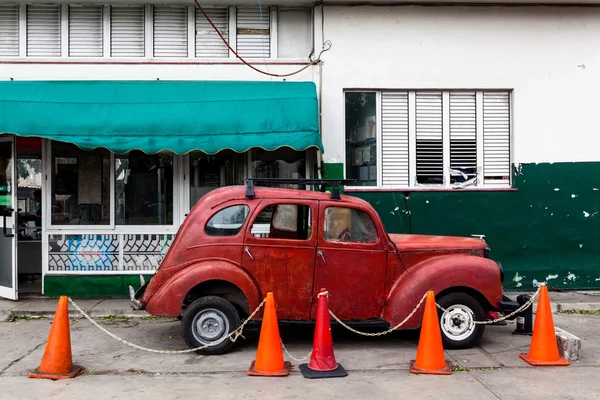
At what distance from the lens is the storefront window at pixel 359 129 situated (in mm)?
10203

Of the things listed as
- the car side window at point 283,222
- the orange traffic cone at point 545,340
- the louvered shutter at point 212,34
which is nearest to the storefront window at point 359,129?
the louvered shutter at point 212,34

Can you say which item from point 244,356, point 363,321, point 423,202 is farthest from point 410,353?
point 423,202

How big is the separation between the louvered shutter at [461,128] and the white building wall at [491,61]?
0.83ft

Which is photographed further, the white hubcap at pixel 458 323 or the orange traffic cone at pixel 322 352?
the white hubcap at pixel 458 323

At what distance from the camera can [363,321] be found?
6906 millimetres

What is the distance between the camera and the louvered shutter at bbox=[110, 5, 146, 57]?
33.0ft

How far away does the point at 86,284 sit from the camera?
9.67m

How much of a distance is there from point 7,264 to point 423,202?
22.7 ft

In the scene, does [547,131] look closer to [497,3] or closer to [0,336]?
[497,3]

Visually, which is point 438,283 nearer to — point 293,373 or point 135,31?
point 293,373

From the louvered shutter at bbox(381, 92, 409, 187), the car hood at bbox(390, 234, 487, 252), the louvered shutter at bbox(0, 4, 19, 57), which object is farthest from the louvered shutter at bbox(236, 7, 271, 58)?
the car hood at bbox(390, 234, 487, 252)

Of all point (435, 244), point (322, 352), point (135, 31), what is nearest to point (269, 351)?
point (322, 352)

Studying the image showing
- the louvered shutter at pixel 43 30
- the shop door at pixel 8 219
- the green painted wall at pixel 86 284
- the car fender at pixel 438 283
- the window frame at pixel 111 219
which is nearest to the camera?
the car fender at pixel 438 283

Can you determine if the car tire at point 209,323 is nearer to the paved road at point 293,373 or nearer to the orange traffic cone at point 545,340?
the paved road at point 293,373
